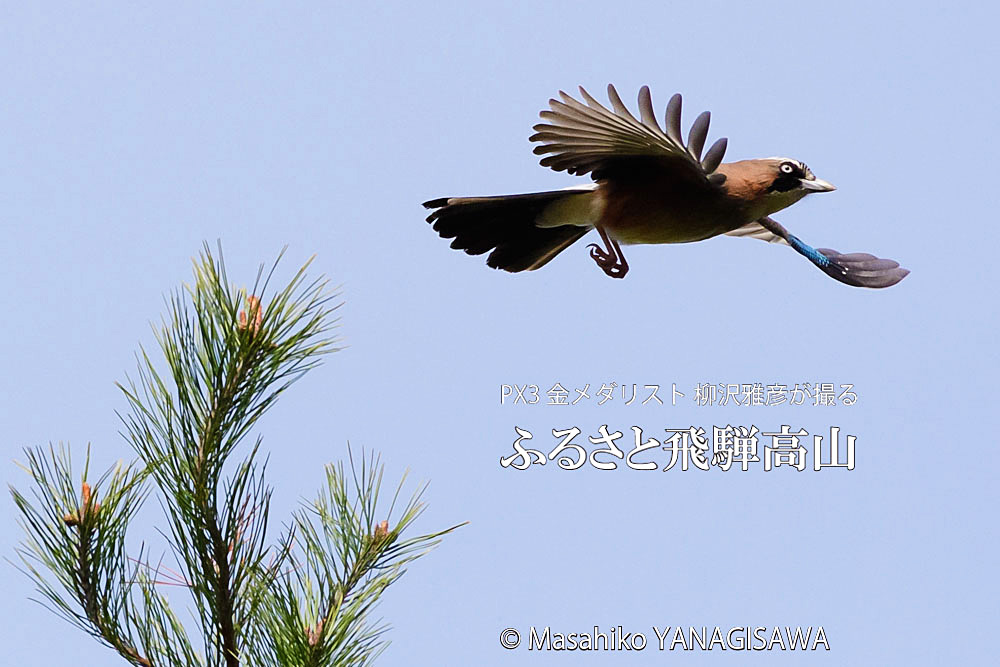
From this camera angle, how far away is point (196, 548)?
137 cm

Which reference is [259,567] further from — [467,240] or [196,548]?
[467,240]

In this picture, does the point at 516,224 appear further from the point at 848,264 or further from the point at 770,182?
the point at 848,264

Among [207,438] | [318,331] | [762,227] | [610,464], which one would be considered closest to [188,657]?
[207,438]

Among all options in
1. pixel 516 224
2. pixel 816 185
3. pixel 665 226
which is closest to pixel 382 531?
pixel 665 226

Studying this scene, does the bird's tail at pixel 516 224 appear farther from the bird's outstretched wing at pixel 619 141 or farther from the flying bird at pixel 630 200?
the bird's outstretched wing at pixel 619 141

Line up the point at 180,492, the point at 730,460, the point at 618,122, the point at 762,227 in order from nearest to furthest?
the point at 180,492 → the point at 618,122 → the point at 730,460 → the point at 762,227

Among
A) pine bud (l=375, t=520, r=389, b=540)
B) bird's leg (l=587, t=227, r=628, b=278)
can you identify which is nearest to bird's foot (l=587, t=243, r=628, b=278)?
bird's leg (l=587, t=227, r=628, b=278)

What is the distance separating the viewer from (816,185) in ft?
8.71

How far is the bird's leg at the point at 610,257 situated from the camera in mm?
2611

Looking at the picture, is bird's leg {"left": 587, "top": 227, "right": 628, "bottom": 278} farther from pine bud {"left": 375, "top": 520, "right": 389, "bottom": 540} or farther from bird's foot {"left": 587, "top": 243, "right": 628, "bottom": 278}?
pine bud {"left": 375, "top": 520, "right": 389, "bottom": 540}

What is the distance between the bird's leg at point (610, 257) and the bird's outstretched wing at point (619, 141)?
7.4 inches

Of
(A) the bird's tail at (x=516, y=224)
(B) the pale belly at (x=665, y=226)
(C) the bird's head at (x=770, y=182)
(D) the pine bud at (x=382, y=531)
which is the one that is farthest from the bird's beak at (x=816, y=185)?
(D) the pine bud at (x=382, y=531)

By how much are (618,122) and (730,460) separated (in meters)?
0.80

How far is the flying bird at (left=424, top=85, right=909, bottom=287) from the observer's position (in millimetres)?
2271
